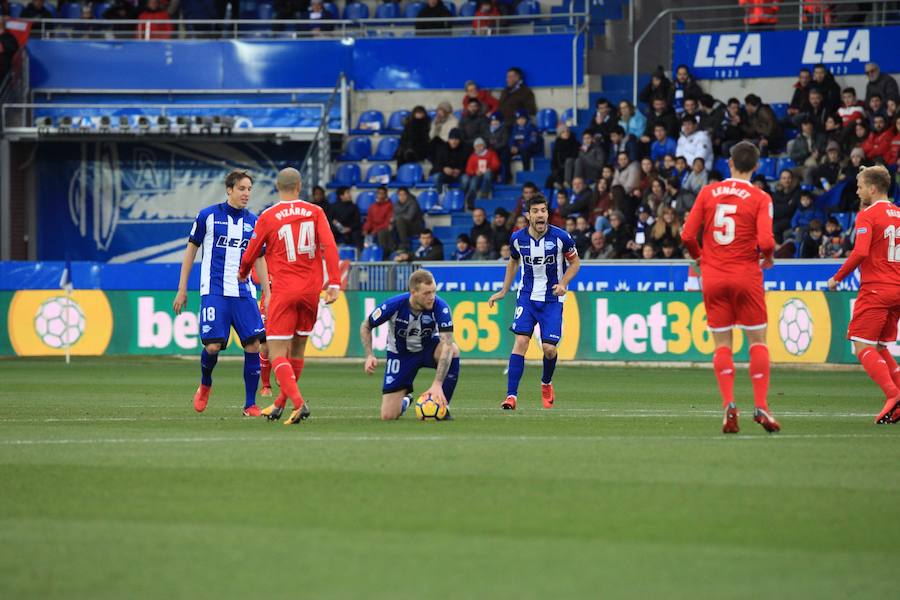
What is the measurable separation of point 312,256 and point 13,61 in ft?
75.6

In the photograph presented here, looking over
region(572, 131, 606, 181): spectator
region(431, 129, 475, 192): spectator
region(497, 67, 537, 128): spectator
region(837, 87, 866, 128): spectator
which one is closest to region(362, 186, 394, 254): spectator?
region(431, 129, 475, 192): spectator

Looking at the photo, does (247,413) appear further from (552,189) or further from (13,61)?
(13,61)

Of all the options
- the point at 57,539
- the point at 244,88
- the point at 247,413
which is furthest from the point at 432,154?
the point at 57,539

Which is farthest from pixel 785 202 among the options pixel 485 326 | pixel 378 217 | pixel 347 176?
pixel 347 176

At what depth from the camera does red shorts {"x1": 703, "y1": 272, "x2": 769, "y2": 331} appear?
10.9 m

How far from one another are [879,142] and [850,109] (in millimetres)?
1345

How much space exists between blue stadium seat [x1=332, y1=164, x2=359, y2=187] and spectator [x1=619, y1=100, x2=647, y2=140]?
6.34m

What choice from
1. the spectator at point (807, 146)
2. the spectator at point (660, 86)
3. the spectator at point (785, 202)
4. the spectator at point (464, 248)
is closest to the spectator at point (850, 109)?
the spectator at point (807, 146)

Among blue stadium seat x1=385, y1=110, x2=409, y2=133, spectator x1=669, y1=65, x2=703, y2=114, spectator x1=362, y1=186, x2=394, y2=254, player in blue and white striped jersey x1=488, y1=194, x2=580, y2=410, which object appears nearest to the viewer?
player in blue and white striped jersey x1=488, y1=194, x2=580, y2=410

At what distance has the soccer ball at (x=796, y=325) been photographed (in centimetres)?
2286

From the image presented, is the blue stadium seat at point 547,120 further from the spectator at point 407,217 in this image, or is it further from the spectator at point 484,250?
the spectator at point 484,250

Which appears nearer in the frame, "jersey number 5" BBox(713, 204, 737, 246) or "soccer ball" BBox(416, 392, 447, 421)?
"jersey number 5" BBox(713, 204, 737, 246)

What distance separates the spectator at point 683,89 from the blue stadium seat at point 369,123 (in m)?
7.38

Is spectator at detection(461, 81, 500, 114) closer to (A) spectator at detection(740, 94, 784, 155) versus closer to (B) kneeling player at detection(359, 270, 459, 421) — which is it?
(A) spectator at detection(740, 94, 784, 155)
